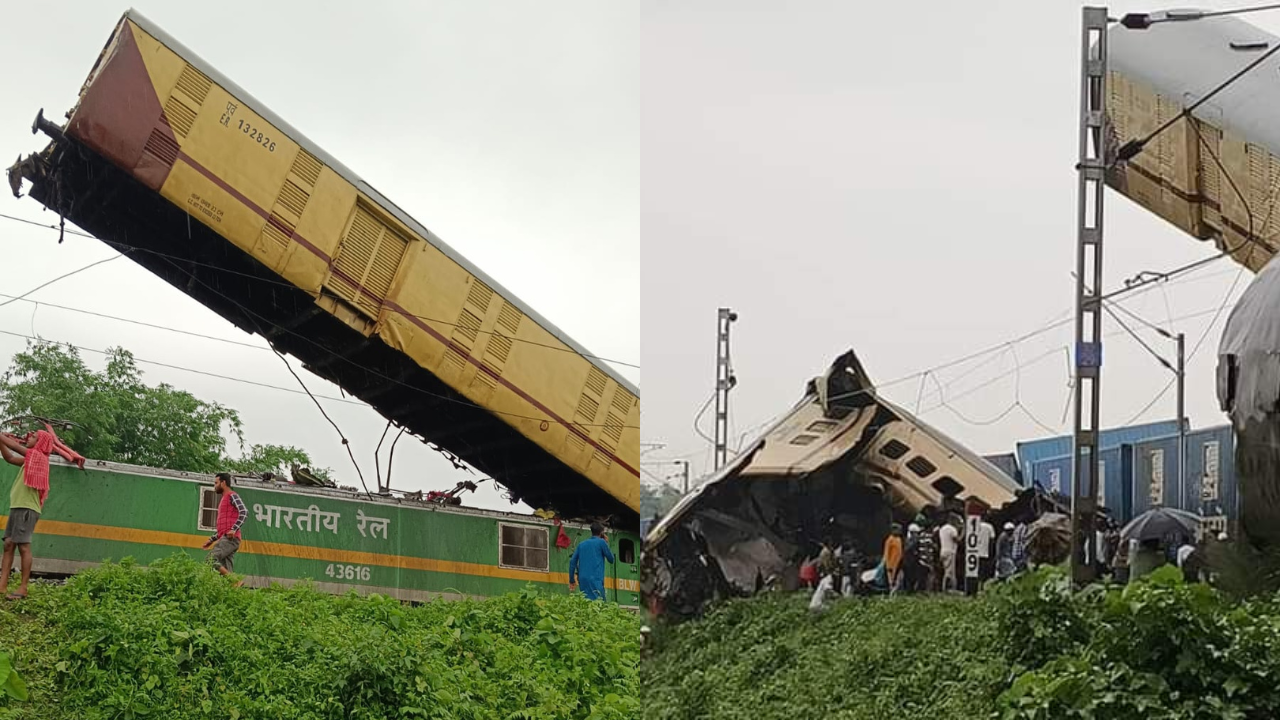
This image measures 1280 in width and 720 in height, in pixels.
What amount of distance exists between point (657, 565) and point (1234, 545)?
70.8 inches

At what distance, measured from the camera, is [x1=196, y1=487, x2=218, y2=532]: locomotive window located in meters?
6.15

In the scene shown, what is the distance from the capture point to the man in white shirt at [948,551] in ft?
13.3

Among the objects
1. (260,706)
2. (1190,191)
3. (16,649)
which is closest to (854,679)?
(1190,191)

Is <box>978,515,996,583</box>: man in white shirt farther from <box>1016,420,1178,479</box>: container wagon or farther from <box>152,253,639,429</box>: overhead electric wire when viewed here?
<box>152,253,639,429</box>: overhead electric wire

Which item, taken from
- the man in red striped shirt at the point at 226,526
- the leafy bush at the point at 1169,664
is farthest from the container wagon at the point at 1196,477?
the man in red striped shirt at the point at 226,526

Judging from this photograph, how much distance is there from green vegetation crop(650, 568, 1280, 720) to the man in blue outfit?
250 cm

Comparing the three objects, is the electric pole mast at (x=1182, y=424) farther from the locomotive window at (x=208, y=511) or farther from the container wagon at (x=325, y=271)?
the locomotive window at (x=208, y=511)

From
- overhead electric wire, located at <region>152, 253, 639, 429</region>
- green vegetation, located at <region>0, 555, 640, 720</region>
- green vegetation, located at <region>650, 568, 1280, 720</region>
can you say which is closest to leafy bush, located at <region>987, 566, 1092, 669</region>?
green vegetation, located at <region>650, 568, 1280, 720</region>

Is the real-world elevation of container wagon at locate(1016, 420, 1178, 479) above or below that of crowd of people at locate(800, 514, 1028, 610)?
above

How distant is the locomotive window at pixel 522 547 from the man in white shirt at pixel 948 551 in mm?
3550

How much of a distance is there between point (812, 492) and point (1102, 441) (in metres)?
0.92

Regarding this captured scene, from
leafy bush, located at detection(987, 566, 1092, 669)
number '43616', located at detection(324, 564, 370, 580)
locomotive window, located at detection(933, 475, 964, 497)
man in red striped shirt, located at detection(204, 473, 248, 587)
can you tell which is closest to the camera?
leafy bush, located at detection(987, 566, 1092, 669)

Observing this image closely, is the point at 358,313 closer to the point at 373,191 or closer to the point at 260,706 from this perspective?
the point at 373,191

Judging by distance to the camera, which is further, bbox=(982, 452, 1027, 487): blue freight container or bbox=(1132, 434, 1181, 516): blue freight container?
bbox=(982, 452, 1027, 487): blue freight container
